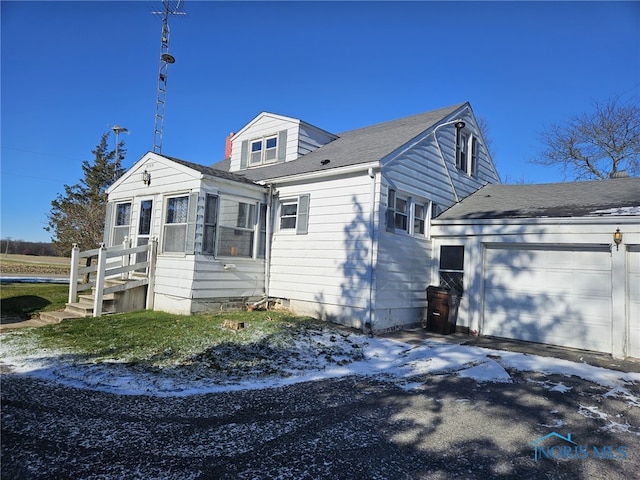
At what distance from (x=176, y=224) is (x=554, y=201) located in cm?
986

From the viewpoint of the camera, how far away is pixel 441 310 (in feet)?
31.5

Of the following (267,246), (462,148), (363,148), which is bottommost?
(267,246)

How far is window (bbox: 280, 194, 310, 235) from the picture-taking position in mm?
10430

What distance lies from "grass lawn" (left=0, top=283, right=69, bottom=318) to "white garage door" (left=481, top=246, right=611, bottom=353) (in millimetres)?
11826

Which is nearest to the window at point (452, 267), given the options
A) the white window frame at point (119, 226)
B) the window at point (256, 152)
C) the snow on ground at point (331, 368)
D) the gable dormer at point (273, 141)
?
the snow on ground at point (331, 368)

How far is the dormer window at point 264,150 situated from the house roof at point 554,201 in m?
6.52

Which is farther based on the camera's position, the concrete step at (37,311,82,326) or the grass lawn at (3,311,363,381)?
the concrete step at (37,311,82,326)

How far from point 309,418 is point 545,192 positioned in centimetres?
1019

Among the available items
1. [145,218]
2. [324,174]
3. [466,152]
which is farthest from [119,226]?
[466,152]

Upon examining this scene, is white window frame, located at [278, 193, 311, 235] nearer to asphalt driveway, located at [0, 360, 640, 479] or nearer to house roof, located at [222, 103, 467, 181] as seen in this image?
house roof, located at [222, 103, 467, 181]

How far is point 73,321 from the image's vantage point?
8852 mm

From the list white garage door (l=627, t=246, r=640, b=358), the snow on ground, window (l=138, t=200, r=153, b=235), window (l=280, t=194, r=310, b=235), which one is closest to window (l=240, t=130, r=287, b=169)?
window (l=280, t=194, r=310, b=235)

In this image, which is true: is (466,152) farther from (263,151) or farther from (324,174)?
(263,151)

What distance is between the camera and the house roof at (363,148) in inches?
386
